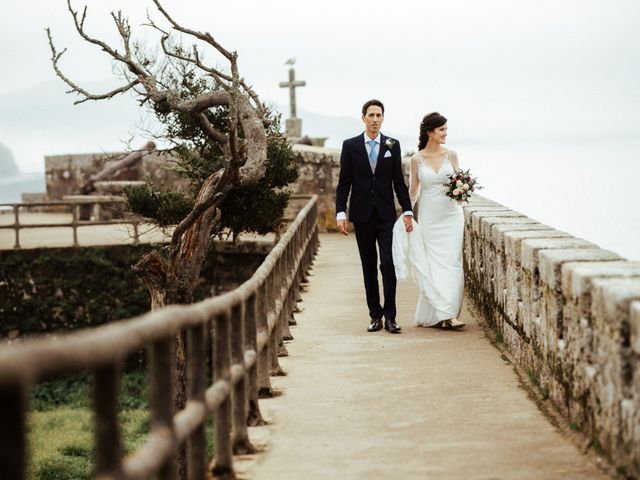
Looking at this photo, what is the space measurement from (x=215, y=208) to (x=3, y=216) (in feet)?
62.3

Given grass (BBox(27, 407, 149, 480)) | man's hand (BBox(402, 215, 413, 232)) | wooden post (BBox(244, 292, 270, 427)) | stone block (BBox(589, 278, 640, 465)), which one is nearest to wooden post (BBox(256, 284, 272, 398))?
wooden post (BBox(244, 292, 270, 427))

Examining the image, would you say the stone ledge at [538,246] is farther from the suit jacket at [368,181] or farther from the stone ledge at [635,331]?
the suit jacket at [368,181]

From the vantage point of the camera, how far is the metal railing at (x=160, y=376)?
7.63 feet

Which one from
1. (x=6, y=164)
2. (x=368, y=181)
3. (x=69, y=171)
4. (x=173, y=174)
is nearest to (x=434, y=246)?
(x=368, y=181)

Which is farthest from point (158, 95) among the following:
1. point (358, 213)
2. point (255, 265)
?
point (358, 213)

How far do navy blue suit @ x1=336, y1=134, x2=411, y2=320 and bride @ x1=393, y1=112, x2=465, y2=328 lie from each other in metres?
0.24

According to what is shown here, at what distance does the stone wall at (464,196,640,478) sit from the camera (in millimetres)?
4438

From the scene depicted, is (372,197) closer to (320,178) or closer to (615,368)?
(615,368)

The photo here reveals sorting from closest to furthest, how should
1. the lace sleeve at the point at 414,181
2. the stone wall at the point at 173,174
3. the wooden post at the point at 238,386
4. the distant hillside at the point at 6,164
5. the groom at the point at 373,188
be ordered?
the wooden post at the point at 238,386 < the groom at the point at 373,188 < the lace sleeve at the point at 414,181 < the stone wall at the point at 173,174 < the distant hillside at the point at 6,164

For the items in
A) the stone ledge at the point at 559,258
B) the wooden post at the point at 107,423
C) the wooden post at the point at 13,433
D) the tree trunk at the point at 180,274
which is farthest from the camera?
the tree trunk at the point at 180,274

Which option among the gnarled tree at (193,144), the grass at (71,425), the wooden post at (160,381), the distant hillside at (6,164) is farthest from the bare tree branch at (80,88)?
the distant hillside at (6,164)

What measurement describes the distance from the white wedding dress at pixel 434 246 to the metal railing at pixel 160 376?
113 inches

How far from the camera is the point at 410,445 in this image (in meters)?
5.36

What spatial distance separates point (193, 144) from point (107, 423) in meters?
14.5
